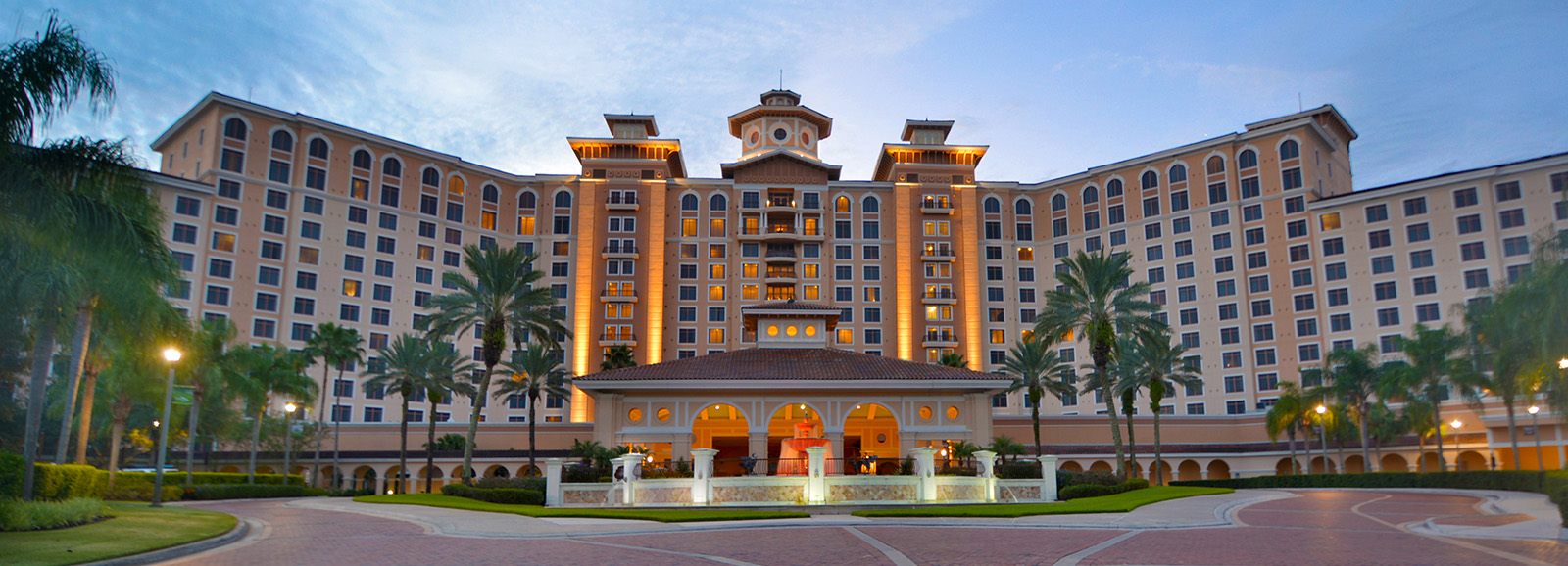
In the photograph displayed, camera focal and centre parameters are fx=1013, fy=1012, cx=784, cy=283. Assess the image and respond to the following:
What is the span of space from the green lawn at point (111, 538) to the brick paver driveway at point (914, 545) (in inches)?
43.5

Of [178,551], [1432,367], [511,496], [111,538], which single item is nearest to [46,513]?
[111,538]

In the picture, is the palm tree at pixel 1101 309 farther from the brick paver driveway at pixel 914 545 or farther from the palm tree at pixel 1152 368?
the brick paver driveway at pixel 914 545

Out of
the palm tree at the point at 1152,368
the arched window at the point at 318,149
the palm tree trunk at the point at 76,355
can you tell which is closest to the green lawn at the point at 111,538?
the palm tree trunk at the point at 76,355

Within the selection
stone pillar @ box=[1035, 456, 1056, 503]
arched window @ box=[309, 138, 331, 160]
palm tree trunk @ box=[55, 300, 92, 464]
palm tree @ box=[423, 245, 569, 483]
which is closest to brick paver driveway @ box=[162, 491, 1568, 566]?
palm tree trunk @ box=[55, 300, 92, 464]

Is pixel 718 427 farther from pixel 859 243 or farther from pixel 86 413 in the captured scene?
pixel 859 243

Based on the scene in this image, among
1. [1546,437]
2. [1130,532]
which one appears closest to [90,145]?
[1130,532]

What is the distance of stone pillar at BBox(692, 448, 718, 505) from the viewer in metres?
36.5

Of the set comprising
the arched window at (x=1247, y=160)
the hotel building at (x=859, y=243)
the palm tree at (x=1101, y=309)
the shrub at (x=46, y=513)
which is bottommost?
the shrub at (x=46, y=513)

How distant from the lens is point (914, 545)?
19.8 m

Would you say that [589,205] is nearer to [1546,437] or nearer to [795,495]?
[795,495]

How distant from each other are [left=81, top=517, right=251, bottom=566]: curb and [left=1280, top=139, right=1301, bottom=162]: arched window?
92991 mm

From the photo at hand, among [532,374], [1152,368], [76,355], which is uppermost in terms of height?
[532,374]

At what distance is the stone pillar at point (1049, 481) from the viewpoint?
38.5 metres

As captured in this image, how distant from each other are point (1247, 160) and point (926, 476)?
238 feet
